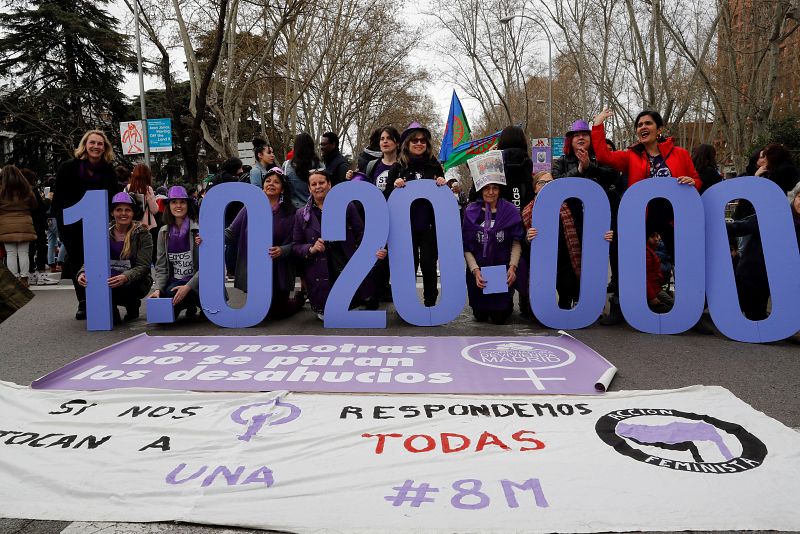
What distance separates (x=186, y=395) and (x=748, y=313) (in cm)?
456

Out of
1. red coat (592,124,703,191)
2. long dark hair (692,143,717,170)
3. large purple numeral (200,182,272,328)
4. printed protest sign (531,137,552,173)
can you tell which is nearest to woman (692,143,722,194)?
long dark hair (692,143,717,170)

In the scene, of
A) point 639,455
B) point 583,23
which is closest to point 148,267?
point 639,455

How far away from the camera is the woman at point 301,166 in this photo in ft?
20.4

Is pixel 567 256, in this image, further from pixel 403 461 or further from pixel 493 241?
pixel 403 461

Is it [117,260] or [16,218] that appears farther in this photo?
[16,218]

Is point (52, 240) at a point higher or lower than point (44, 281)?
higher

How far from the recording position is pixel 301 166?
6.28m

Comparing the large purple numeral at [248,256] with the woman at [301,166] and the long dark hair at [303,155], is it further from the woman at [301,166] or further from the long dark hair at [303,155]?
the long dark hair at [303,155]

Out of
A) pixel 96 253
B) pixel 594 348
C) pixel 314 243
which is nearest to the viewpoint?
pixel 594 348

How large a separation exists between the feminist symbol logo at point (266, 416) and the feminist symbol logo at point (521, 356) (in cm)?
130

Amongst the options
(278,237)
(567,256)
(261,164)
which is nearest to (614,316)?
(567,256)

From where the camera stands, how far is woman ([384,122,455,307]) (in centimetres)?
560

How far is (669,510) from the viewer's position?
2.04 meters

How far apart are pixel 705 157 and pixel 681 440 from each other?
16.5ft
